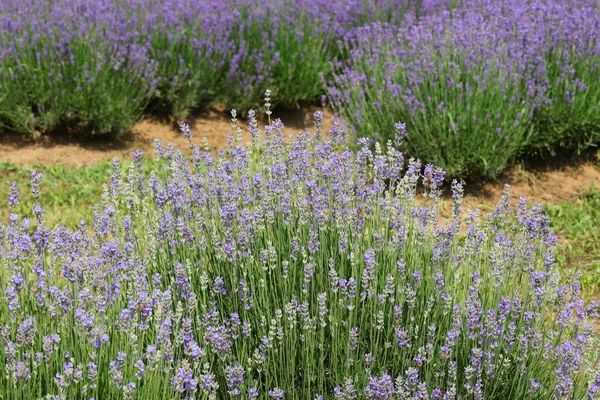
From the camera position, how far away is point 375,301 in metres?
2.63

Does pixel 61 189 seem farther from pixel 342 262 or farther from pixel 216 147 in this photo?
pixel 342 262

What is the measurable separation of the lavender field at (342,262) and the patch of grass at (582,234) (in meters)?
0.06

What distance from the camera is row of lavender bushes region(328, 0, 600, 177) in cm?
521

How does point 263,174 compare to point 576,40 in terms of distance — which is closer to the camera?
point 263,174

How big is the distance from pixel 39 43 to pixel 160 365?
4.62 metres

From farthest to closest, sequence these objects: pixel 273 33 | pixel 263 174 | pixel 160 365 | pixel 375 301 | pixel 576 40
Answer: pixel 273 33
pixel 576 40
pixel 263 174
pixel 375 301
pixel 160 365

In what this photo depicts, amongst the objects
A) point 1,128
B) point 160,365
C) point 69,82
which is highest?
point 160,365

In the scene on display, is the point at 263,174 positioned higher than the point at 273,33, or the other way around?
the point at 263,174

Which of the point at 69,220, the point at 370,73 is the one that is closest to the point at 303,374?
the point at 69,220

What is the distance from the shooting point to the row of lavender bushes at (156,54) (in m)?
6.03

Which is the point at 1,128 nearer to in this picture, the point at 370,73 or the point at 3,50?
the point at 3,50

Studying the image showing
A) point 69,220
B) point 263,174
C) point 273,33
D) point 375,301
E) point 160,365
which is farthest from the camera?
point 273,33

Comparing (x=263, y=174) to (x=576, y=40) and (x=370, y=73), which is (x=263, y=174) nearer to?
(x=370, y=73)

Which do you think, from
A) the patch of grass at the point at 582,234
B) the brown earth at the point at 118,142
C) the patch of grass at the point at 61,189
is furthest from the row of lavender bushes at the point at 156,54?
the patch of grass at the point at 582,234
